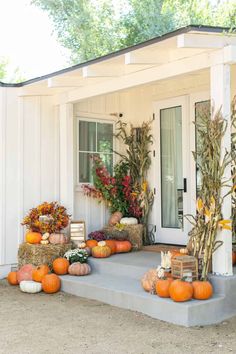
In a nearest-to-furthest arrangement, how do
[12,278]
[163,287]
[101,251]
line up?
[163,287], [12,278], [101,251]

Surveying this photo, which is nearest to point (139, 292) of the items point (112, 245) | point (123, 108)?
point (112, 245)

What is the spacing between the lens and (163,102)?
23.5 ft

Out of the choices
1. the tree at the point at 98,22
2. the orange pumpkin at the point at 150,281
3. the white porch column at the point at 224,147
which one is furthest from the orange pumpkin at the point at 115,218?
the tree at the point at 98,22

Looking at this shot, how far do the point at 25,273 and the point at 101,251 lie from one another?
3.46 feet

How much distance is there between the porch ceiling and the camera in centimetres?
470

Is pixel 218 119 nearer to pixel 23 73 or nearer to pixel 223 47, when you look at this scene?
pixel 223 47

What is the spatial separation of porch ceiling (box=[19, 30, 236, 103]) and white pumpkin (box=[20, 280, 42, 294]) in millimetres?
2667

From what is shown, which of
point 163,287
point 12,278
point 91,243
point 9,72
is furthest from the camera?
point 9,72

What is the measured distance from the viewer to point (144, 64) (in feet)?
17.3

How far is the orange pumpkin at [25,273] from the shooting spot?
5.99 metres

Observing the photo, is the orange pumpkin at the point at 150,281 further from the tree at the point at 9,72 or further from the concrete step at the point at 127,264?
the tree at the point at 9,72

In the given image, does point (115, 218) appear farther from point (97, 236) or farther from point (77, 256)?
point (77, 256)

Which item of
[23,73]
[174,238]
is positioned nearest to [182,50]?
[174,238]

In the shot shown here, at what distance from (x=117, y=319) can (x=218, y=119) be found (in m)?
2.27
